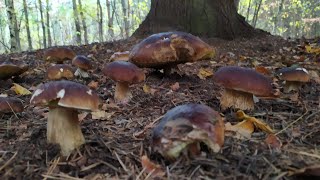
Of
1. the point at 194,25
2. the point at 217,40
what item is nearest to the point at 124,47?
the point at 194,25

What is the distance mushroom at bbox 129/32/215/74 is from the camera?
3434 mm

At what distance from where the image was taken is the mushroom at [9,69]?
3770mm

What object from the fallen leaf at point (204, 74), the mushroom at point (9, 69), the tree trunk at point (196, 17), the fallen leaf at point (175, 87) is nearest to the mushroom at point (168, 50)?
the fallen leaf at point (175, 87)

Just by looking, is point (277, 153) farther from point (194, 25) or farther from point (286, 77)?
point (194, 25)

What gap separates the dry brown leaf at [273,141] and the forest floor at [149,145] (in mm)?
24

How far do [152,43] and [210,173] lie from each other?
2.06m

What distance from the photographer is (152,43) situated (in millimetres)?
3467

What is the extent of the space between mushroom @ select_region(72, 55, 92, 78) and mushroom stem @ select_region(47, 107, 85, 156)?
2226 mm

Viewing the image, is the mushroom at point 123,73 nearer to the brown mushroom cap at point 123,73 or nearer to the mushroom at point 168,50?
the brown mushroom cap at point 123,73

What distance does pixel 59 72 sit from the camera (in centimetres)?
393

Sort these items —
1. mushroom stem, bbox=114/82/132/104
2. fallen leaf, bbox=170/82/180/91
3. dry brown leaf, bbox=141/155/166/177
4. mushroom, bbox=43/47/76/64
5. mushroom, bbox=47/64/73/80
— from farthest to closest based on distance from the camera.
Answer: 1. mushroom, bbox=43/47/76/64
2. mushroom, bbox=47/64/73/80
3. fallen leaf, bbox=170/82/180/91
4. mushroom stem, bbox=114/82/132/104
5. dry brown leaf, bbox=141/155/166/177

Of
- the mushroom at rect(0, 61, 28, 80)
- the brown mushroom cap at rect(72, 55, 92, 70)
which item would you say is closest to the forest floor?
the mushroom at rect(0, 61, 28, 80)

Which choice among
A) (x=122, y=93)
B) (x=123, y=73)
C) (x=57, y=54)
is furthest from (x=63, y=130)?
(x=57, y=54)

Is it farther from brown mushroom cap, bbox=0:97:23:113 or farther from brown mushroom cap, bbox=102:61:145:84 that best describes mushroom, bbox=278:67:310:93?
brown mushroom cap, bbox=0:97:23:113
